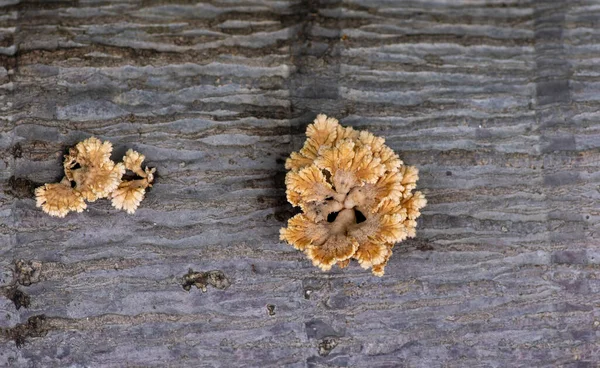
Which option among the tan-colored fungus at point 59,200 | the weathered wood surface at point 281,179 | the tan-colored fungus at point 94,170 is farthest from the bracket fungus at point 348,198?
the tan-colored fungus at point 59,200

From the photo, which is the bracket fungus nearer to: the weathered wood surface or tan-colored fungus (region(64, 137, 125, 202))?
the weathered wood surface

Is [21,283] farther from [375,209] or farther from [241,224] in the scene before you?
[375,209]

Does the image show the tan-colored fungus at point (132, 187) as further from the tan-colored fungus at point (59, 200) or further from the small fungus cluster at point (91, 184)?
the tan-colored fungus at point (59, 200)

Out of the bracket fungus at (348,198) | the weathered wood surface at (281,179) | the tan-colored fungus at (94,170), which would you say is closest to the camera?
the bracket fungus at (348,198)

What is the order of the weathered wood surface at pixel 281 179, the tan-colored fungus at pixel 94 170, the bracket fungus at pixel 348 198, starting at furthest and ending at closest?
the weathered wood surface at pixel 281 179
the tan-colored fungus at pixel 94 170
the bracket fungus at pixel 348 198

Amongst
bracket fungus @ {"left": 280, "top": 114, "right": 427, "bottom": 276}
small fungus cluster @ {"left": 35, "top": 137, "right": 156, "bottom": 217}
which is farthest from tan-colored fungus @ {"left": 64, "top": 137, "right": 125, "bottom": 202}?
bracket fungus @ {"left": 280, "top": 114, "right": 427, "bottom": 276}

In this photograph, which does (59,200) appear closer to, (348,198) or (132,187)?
(132,187)

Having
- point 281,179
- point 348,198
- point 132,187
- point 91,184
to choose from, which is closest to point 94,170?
point 91,184
